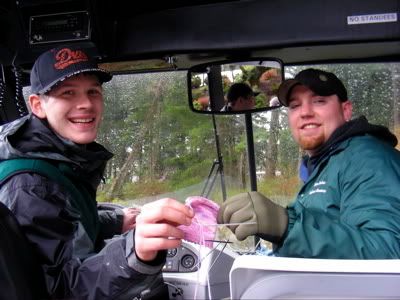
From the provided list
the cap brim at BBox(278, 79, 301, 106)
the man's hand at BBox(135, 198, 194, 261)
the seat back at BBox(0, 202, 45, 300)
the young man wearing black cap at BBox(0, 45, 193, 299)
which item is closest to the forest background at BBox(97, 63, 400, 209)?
the cap brim at BBox(278, 79, 301, 106)

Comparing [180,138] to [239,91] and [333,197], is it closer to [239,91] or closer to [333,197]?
[239,91]

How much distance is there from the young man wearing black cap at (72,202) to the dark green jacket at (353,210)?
0.53m

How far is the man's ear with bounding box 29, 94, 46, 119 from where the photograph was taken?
2.10 metres

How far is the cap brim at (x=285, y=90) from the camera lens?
8.46 ft

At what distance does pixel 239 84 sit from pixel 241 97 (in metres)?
0.08

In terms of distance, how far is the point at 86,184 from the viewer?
205 cm

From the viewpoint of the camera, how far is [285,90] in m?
2.64

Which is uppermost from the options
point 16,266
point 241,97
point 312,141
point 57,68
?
point 57,68

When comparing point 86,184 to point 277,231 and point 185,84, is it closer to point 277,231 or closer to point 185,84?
point 277,231

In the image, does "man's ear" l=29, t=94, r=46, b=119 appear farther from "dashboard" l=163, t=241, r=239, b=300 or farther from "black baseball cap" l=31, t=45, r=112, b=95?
"dashboard" l=163, t=241, r=239, b=300

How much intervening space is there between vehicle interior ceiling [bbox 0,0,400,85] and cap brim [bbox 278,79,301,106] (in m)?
0.18

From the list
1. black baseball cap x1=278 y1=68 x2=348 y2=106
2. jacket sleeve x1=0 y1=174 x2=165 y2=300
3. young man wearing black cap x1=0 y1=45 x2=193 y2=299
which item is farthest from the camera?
black baseball cap x1=278 y1=68 x2=348 y2=106

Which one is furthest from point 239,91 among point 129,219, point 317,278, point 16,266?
point 317,278

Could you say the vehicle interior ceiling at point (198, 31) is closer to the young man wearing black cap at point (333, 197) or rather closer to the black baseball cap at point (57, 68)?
the young man wearing black cap at point (333, 197)
